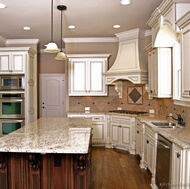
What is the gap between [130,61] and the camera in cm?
521

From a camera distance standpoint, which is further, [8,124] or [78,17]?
[8,124]

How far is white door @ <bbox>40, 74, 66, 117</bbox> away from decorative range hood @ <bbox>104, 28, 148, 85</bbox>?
247cm

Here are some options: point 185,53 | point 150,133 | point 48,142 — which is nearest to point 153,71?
point 150,133

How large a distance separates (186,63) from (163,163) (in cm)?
135

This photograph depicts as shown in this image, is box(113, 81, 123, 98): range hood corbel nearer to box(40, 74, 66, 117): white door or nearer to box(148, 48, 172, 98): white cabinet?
box(148, 48, 172, 98): white cabinet

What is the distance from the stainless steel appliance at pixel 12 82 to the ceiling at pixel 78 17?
117cm

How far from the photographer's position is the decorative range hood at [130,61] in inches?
194

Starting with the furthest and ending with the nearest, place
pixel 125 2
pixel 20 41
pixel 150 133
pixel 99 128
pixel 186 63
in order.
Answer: pixel 20 41
pixel 99 128
pixel 125 2
pixel 150 133
pixel 186 63

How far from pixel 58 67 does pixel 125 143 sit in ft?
12.3

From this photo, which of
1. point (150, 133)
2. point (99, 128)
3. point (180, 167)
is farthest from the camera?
point (99, 128)

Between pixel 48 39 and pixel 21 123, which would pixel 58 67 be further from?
pixel 21 123

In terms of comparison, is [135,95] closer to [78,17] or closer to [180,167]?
[78,17]

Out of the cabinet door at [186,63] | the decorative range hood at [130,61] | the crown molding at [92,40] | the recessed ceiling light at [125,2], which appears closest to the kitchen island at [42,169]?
the cabinet door at [186,63]

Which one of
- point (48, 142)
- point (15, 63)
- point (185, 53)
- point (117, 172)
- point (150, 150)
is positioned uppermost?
point (15, 63)
